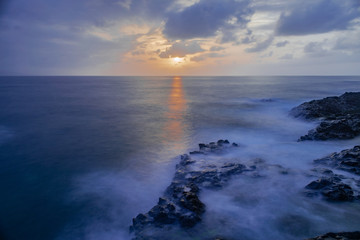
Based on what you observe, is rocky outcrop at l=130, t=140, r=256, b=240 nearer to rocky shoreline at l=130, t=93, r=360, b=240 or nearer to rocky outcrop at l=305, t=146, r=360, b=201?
rocky shoreline at l=130, t=93, r=360, b=240

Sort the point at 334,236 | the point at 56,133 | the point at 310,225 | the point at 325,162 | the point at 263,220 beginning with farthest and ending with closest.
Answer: the point at 56,133 < the point at 325,162 < the point at 263,220 < the point at 310,225 < the point at 334,236

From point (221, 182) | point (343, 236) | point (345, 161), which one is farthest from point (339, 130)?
point (343, 236)

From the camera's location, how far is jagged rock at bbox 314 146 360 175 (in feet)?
35.0

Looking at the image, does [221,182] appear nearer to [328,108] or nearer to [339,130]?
[339,130]

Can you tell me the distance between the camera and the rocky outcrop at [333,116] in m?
15.9

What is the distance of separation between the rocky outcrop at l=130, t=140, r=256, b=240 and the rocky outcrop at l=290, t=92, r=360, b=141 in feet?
29.0

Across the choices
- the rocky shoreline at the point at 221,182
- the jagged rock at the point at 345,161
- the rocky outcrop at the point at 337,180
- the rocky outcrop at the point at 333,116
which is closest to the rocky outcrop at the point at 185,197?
the rocky shoreline at the point at 221,182

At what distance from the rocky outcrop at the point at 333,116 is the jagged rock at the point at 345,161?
4.34 m

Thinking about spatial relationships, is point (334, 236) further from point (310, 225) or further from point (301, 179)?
point (301, 179)

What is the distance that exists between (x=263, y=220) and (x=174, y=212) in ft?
11.1

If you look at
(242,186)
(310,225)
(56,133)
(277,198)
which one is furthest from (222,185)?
(56,133)

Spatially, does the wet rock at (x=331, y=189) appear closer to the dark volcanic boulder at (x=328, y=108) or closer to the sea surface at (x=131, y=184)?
the sea surface at (x=131, y=184)

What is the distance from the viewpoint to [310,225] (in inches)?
282

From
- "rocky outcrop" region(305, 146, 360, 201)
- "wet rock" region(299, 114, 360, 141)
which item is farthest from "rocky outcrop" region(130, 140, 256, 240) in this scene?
"wet rock" region(299, 114, 360, 141)
